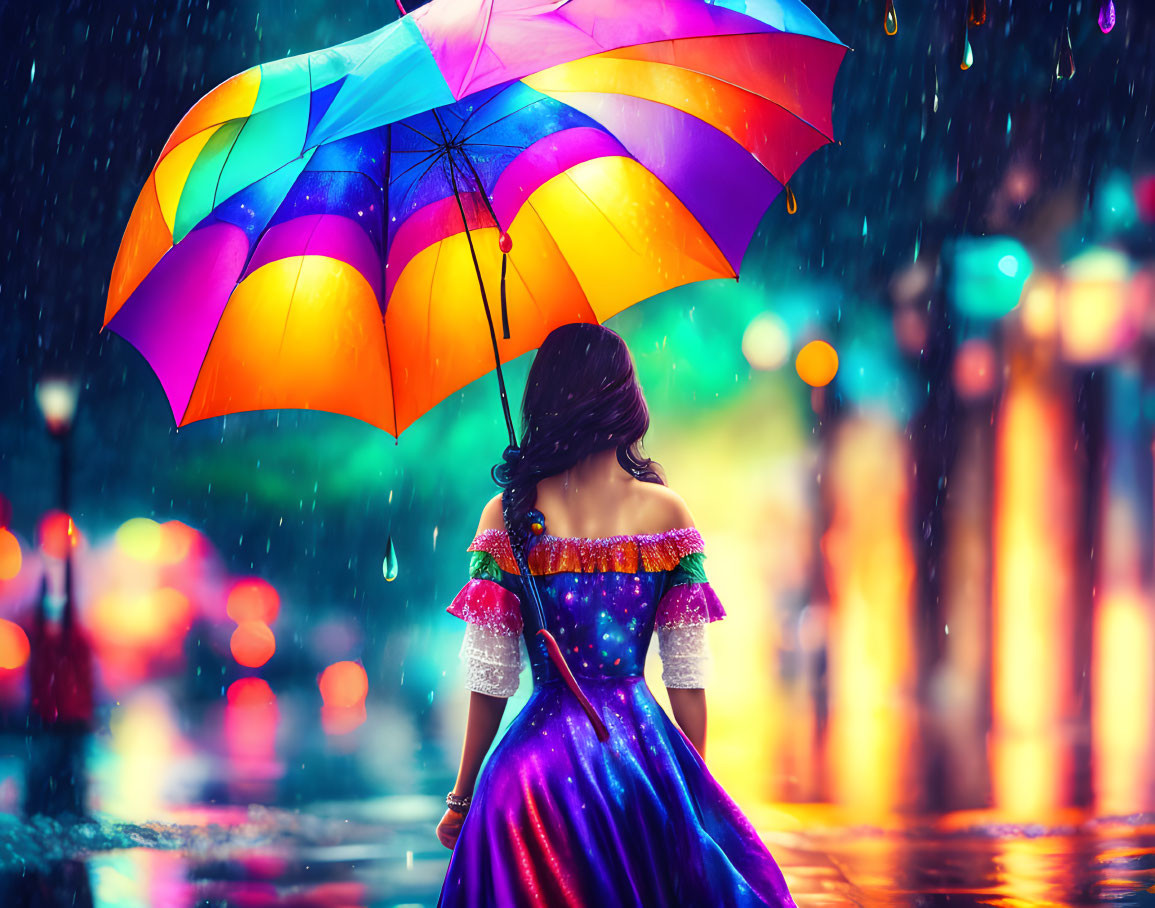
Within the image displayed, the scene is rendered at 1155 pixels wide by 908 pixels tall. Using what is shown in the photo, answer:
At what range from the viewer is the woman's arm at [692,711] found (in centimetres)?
195

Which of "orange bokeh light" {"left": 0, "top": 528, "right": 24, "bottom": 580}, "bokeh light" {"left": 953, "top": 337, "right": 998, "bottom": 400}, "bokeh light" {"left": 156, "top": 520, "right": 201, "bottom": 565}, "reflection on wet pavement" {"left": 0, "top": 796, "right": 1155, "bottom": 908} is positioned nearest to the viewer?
"reflection on wet pavement" {"left": 0, "top": 796, "right": 1155, "bottom": 908}

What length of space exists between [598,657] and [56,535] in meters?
11.0

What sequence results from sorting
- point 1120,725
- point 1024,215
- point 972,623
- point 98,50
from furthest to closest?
point 972,623
point 1024,215
point 1120,725
point 98,50

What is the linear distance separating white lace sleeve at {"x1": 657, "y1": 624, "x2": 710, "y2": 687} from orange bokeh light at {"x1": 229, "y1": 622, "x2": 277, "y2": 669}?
1246cm

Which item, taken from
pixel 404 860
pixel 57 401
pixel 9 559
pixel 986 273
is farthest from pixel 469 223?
pixel 9 559

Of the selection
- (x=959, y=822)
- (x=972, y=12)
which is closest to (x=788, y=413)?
(x=959, y=822)

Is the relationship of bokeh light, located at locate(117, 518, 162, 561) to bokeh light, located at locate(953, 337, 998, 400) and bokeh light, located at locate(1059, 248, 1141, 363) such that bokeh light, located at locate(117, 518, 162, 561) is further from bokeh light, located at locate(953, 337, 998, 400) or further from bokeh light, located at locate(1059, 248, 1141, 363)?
bokeh light, located at locate(1059, 248, 1141, 363)

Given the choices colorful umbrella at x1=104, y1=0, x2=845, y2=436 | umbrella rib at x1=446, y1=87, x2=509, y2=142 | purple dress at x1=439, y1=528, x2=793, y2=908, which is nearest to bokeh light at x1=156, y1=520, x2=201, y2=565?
colorful umbrella at x1=104, y1=0, x2=845, y2=436

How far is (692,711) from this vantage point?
1.96 m

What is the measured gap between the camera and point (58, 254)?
8539 millimetres

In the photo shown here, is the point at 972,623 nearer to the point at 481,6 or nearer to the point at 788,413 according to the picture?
the point at 788,413

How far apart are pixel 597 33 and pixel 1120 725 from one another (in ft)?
28.6

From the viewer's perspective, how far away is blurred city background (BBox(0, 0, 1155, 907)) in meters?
5.16

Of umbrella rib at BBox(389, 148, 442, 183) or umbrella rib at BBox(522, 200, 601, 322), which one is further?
umbrella rib at BBox(522, 200, 601, 322)
